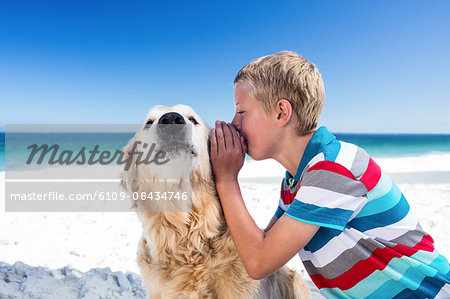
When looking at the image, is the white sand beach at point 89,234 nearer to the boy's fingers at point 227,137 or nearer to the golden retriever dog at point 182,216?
the golden retriever dog at point 182,216

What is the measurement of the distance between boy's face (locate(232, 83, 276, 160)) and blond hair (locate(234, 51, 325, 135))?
1.3 inches

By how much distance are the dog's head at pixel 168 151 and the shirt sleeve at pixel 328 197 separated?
20.3 inches

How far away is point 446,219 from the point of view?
4254 millimetres

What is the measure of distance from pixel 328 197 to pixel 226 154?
1.61ft

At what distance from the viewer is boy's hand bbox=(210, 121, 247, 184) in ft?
4.74

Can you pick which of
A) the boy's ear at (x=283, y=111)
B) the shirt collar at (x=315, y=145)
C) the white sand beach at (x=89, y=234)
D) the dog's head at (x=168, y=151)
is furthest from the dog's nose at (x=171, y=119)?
the white sand beach at (x=89, y=234)

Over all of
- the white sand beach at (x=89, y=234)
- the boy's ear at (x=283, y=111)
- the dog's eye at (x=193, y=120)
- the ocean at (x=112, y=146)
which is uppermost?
the boy's ear at (x=283, y=111)

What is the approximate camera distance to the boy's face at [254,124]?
59.8 inches

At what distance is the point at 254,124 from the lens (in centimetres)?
154

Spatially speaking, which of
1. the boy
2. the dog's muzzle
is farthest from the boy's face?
the dog's muzzle

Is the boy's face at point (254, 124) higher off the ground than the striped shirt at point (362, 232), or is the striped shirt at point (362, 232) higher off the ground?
the boy's face at point (254, 124)

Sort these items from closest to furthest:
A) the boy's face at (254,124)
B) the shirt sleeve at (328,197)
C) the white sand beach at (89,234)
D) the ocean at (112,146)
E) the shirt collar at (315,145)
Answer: the shirt sleeve at (328,197), the shirt collar at (315,145), the boy's face at (254,124), the white sand beach at (89,234), the ocean at (112,146)

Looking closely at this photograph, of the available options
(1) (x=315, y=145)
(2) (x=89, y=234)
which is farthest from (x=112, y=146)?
(1) (x=315, y=145)

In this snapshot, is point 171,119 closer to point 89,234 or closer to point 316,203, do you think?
point 316,203
